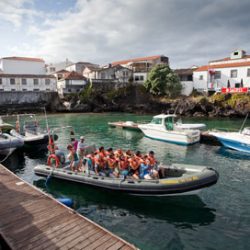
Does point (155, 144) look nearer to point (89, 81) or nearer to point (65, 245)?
point (65, 245)

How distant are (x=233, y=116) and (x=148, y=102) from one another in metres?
19.1

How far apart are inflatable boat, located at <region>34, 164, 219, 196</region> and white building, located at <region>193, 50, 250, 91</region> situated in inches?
1665

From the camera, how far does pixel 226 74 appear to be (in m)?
47.7

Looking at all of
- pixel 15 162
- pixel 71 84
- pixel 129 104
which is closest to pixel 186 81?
pixel 129 104

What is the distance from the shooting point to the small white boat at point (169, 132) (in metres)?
21.8

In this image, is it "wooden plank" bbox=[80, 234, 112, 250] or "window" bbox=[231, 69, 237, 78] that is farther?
"window" bbox=[231, 69, 237, 78]

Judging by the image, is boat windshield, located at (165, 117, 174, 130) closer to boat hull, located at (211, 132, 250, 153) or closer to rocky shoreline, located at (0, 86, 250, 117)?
boat hull, located at (211, 132, 250, 153)

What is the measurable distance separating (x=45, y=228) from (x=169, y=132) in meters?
17.5

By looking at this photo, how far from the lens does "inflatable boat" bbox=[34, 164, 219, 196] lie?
32.1 ft

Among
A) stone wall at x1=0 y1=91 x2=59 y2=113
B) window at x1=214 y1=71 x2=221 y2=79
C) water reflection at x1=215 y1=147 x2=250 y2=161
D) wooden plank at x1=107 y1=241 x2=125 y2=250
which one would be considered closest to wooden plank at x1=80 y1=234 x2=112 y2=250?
wooden plank at x1=107 y1=241 x2=125 y2=250

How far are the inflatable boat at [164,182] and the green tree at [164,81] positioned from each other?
40.7 m

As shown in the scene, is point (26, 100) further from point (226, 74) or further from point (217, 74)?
point (226, 74)

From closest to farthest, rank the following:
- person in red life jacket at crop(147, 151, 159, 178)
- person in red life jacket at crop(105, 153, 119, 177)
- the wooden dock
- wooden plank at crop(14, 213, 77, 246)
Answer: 1. the wooden dock
2. wooden plank at crop(14, 213, 77, 246)
3. person in red life jacket at crop(147, 151, 159, 178)
4. person in red life jacket at crop(105, 153, 119, 177)

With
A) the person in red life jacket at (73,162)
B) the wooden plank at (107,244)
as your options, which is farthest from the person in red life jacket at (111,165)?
the wooden plank at (107,244)
